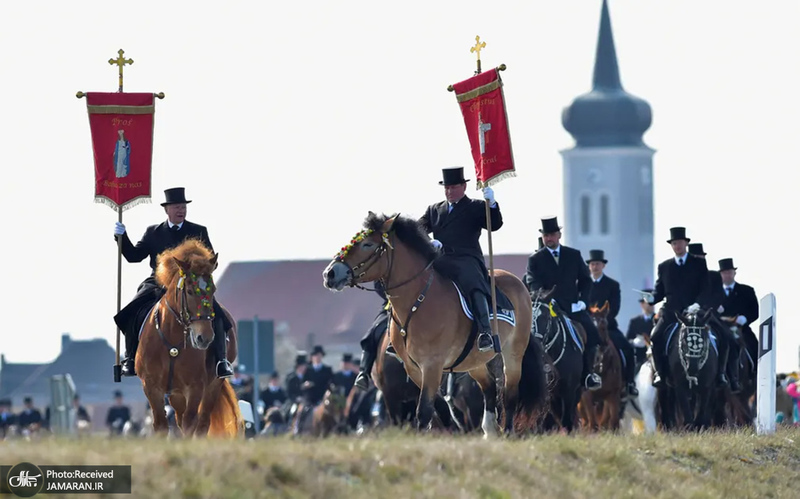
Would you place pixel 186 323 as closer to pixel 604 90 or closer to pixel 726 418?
pixel 726 418

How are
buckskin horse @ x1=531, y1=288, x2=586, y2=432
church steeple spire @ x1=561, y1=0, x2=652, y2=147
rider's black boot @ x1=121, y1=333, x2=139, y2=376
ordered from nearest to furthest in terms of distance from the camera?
1. rider's black boot @ x1=121, y1=333, x2=139, y2=376
2. buckskin horse @ x1=531, y1=288, x2=586, y2=432
3. church steeple spire @ x1=561, y1=0, x2=652, y2=147

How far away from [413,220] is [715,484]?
13.9 feet

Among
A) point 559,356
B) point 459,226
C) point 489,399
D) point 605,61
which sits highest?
point 605,61

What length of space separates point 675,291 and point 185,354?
27.0 ft

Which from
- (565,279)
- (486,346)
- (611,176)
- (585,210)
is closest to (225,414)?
(486,346)

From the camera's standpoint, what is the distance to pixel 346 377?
119 feet

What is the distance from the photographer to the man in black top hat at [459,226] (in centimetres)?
1842

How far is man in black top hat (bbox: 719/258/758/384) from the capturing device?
25281 millimetres

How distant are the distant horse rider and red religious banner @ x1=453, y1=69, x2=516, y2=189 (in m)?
4.75

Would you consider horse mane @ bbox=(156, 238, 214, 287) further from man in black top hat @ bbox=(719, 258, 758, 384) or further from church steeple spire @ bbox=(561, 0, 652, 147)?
church steeple spire @ bbox=(561, 0, 652, 147)

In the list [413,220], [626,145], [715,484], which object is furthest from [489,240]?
[626,145]

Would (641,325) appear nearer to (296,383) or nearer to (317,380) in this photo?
(317,380)

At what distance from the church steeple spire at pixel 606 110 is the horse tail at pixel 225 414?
138516 mm

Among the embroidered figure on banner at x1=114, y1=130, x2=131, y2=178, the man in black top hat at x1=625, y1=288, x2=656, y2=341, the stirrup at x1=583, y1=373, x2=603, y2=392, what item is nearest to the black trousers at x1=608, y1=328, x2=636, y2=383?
the stirrup at x1=583, y1=373, x2=603, y2=392
